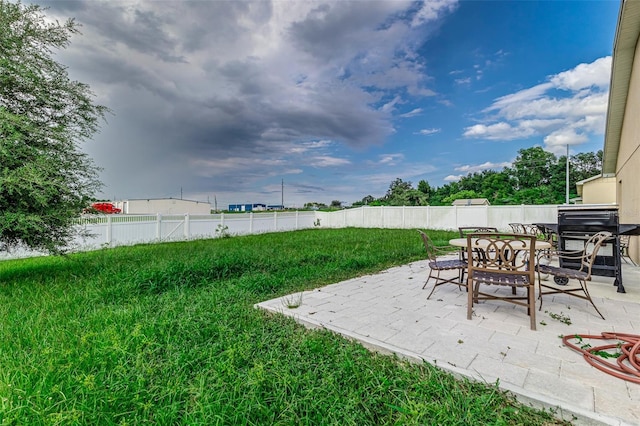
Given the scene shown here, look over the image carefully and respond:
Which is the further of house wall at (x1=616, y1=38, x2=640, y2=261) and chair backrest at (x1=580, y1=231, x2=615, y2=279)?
house wall at (x1=616, y1=38, x2=640, y2=261)

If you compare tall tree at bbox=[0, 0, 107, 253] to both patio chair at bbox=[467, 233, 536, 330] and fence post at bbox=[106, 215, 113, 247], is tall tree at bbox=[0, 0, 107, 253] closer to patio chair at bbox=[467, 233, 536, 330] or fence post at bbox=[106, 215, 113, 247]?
fence post at bbox=[106, 215, 113, 247]

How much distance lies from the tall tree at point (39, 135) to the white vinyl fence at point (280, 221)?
624 millimetres

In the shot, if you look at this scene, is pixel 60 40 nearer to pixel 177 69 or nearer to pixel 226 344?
pixel 177 69

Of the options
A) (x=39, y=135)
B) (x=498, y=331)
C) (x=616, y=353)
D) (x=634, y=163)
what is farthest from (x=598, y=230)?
(x=39, y=135)

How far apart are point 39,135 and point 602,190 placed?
23277 millimetres

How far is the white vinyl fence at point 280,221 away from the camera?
940 centimetres

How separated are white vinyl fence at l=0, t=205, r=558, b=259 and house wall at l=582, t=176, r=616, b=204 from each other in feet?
19.6

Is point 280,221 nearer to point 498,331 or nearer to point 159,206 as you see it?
point 498,331

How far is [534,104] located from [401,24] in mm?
12073

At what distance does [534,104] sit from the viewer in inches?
643

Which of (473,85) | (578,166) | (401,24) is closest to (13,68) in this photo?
(401,24)

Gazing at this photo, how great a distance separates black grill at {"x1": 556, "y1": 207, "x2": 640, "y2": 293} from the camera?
397 centimetres

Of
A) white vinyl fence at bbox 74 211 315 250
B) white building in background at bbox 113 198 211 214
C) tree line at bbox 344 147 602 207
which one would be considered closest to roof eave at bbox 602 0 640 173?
white vinyl fence at bbox 74 211 315 250

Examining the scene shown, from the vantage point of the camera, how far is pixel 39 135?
4.55m
